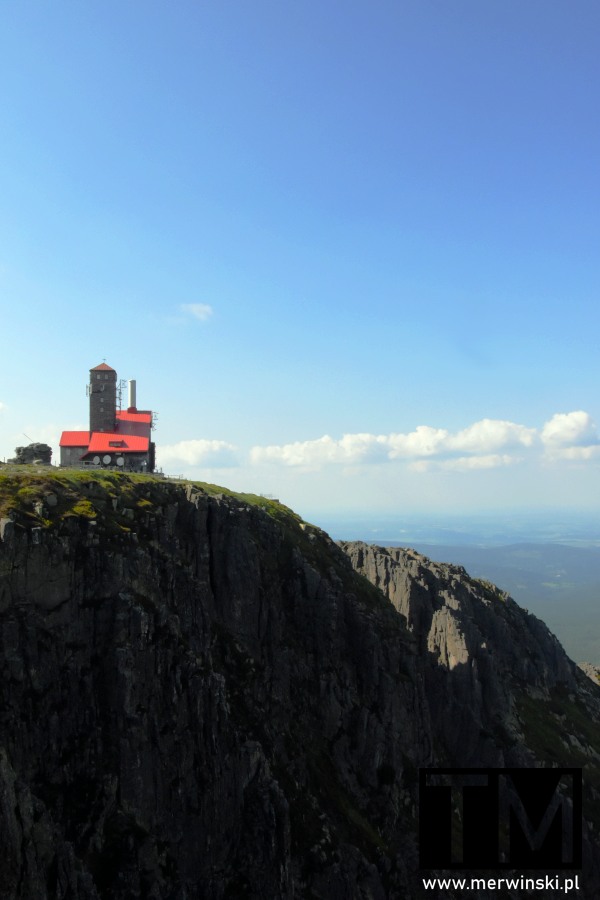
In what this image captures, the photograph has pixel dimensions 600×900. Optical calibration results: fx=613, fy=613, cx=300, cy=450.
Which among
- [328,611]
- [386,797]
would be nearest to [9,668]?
[328,611]

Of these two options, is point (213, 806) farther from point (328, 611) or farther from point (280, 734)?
point (328, 611)

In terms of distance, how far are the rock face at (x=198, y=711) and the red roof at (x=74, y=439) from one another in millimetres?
30415

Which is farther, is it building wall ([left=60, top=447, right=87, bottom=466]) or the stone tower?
the stone tower

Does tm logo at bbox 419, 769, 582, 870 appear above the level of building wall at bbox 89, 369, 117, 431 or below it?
below

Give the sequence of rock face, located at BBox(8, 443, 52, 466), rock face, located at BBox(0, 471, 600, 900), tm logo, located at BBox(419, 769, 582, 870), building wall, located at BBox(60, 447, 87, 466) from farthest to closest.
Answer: building wall, located at BBox(60, 447, 87, 466), rock face, located at BBox(8, 443, 52, 466), tm logo, located at BBox(419, 769, 582, 870), rock face, located at BBox(0, 471, 600, 900)

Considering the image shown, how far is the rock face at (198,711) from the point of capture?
50750 millimetres

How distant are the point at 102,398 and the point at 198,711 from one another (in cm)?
7016

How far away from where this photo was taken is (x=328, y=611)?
82.7 meters

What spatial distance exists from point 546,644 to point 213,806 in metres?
104

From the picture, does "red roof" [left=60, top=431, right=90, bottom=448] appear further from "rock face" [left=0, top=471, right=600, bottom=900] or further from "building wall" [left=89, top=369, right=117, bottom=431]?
"rock face" [left=0, top=471, right=600, bottom=900]

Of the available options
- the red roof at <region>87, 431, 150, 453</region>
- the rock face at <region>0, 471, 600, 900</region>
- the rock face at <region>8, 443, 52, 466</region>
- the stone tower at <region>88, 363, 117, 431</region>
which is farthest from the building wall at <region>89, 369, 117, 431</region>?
the rock face at <region>0, 471, 600, 900</region>

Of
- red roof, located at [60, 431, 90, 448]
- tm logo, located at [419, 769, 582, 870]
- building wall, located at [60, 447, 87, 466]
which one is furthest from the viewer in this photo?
red roof, located at [60, 431, 90, 448]

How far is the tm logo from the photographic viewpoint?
69.6m

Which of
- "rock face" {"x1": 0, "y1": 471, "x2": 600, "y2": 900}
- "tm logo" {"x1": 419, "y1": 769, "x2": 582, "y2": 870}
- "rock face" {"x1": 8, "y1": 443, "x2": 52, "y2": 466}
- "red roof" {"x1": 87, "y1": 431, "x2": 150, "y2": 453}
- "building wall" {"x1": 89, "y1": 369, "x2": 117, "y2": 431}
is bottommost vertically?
"tm logo" {"x1": 419, "y1": 769, "x2": 582, "y2": 870}
